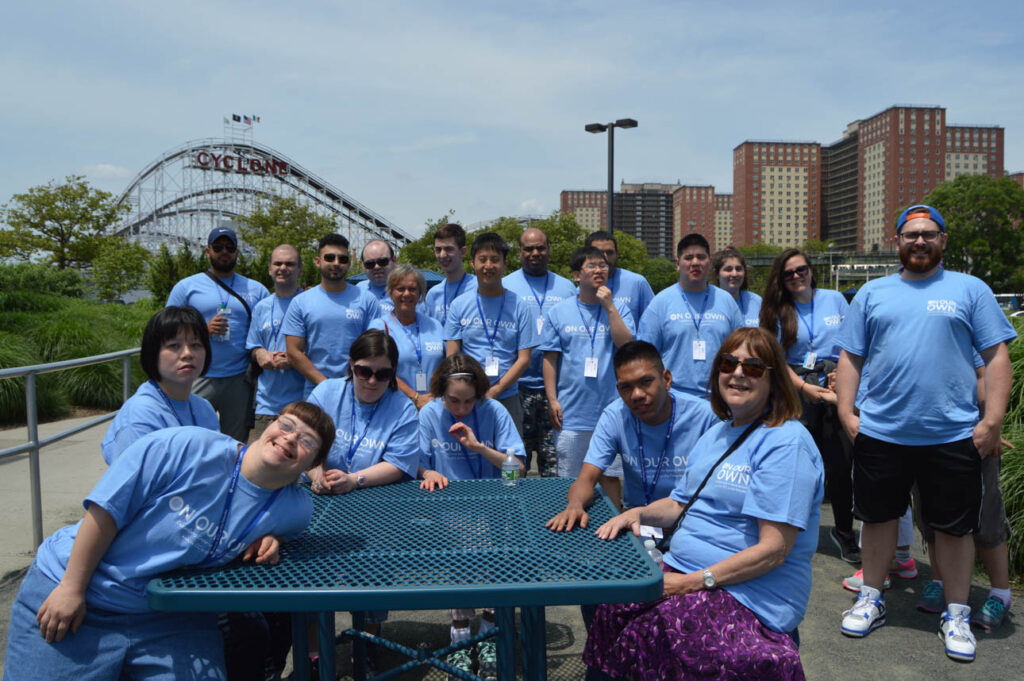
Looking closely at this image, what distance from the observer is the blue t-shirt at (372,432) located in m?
3.18

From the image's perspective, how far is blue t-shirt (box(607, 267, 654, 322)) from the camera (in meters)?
5.27

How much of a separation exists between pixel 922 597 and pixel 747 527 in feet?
7.95

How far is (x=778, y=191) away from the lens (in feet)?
488

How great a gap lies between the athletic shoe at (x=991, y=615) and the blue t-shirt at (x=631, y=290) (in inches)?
106

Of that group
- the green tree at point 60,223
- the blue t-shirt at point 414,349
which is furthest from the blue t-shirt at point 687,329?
the green tree at point 60,223

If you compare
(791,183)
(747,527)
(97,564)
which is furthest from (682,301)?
(791,183)

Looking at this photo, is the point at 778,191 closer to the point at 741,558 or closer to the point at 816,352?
the point at 816,352

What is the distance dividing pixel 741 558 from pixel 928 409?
1754mm

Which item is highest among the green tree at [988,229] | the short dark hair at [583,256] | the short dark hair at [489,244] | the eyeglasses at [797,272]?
the green tree at [988,229]

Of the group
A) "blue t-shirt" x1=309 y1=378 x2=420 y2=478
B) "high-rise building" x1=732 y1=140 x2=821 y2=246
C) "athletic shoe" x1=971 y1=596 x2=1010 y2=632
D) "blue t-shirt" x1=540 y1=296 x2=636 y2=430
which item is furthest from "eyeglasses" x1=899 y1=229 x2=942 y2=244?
"high-rise building" x1=732 y1=140 x2=821 y2=246

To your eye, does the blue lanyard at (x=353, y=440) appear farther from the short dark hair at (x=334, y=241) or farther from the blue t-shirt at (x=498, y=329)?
the short dark hair at (x=334, y=241)

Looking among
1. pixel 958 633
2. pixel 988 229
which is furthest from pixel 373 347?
pixel 988 229

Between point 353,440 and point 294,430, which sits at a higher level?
point 294,430

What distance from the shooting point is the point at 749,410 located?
2.51 meters
